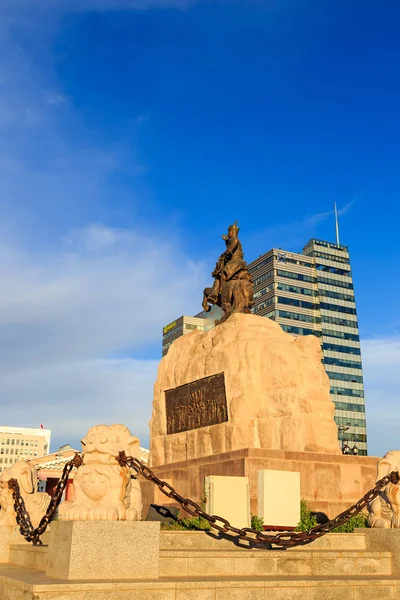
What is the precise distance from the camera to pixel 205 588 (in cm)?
676

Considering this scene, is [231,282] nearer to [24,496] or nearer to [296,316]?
[24,496]

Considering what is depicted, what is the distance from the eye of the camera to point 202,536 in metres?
8.67

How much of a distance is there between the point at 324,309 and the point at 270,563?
9232cm

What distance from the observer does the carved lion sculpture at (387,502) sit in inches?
366

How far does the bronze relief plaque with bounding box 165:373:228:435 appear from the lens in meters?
16.8

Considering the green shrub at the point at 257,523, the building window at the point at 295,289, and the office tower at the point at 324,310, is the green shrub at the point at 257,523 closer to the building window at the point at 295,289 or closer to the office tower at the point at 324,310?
the office tower at the point at 324,310

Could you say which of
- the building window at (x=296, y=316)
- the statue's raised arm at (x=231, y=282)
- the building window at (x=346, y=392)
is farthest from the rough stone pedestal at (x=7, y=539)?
the building window at (x=346, y=392)

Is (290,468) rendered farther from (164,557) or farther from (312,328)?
(312,328)

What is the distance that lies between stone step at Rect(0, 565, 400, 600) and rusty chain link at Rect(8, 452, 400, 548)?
0.56 m

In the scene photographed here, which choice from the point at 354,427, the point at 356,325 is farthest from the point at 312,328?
the point at 354,427

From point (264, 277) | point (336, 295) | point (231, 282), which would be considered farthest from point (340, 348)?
point (231, 282)

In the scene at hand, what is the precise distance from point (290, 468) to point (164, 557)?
7474 mm

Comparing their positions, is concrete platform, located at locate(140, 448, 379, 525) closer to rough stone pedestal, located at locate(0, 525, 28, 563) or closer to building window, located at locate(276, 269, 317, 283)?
rough stone pedestal, located at locate(0, 525, 28, 563)

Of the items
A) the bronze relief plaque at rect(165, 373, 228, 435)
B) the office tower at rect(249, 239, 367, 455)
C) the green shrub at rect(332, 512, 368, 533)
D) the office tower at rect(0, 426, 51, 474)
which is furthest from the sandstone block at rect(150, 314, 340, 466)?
the office tower at rect(0, 426, 51, 474)
